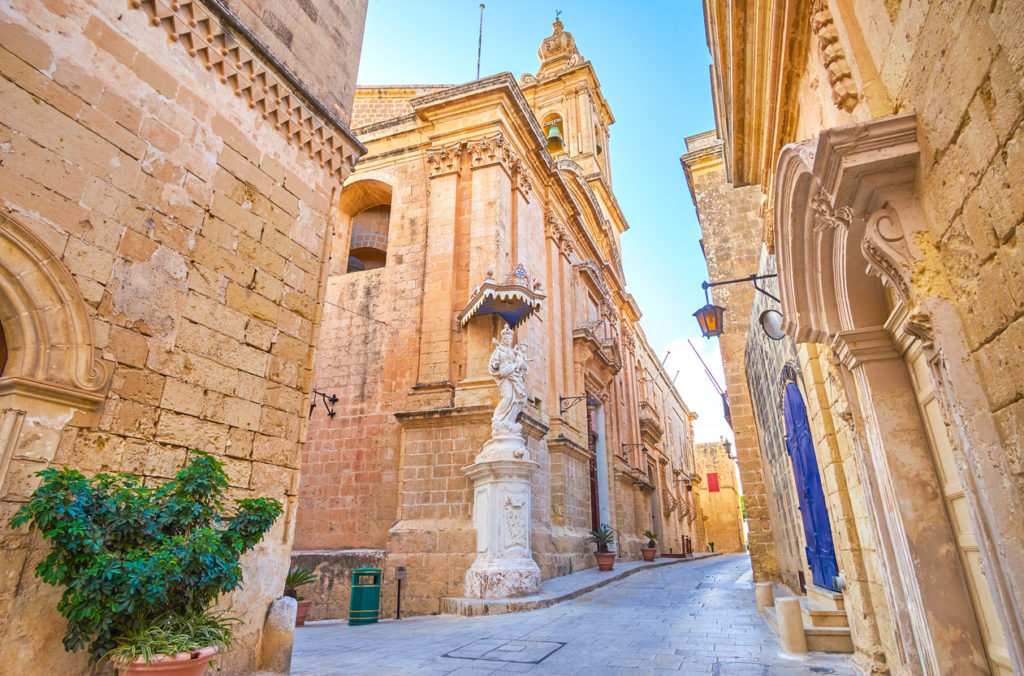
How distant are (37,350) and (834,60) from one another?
528 cm

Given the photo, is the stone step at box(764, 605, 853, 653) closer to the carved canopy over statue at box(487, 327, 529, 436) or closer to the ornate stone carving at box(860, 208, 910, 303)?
the ornate stone carving at box(860, 208, 910, 303)

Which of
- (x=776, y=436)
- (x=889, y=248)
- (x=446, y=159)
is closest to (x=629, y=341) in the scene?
(x=446, y=159)

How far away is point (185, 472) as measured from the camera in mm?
3629

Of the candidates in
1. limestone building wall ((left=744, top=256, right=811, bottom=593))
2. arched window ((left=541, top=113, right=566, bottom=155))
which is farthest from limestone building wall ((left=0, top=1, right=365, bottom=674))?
arched window ((left=541, top=113, right=566, bottom=155))

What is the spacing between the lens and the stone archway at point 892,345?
2248mm

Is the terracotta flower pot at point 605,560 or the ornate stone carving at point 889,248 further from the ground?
the ornate stone carving at point 889,248

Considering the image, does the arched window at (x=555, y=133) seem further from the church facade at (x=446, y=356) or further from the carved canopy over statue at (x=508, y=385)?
the carved canopy over statue at (x=508, y=385)

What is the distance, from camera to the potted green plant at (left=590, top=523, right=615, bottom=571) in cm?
1270

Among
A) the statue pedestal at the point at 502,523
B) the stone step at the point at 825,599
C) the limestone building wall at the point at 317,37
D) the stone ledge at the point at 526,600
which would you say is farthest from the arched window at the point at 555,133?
the stone step at the point at 825,599

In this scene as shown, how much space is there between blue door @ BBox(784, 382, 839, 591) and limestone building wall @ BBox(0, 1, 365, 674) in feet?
17.5

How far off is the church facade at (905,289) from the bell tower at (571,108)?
18.5 metres

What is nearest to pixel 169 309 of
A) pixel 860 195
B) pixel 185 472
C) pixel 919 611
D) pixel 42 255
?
pixel 42 255

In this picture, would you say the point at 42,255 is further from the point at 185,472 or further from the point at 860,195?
the point at 860,195

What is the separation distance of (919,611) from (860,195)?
7.98 feet
